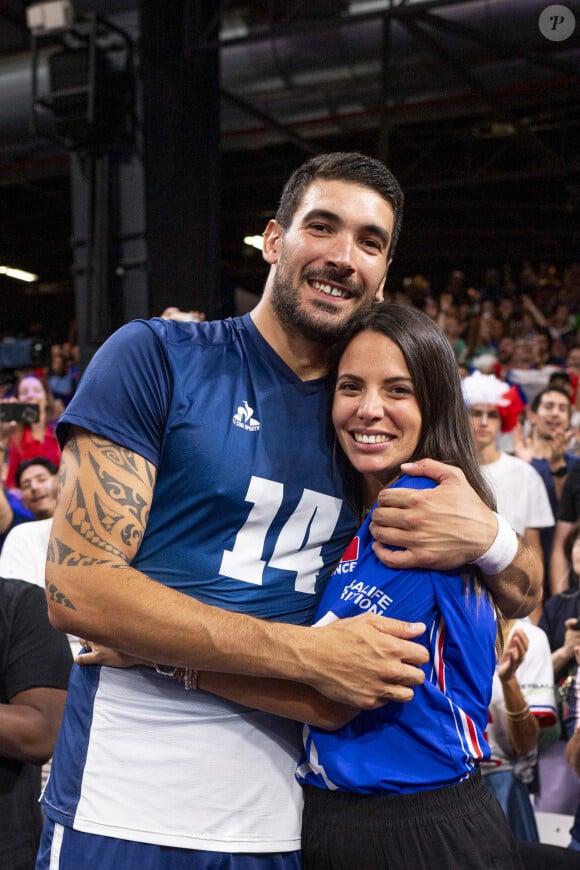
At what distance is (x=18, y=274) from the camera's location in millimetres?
18047

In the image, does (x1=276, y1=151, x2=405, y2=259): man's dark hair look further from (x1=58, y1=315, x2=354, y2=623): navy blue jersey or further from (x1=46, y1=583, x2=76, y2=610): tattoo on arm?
(x1=46, y1=583, x2=76, y2=610): tattoo on arm

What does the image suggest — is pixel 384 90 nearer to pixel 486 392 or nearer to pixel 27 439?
pixel 486 392

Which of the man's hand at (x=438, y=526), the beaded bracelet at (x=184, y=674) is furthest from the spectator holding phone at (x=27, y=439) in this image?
the man's hand at (x=438, y=526)

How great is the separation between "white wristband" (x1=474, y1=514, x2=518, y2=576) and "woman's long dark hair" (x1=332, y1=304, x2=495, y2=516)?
0.40 ft

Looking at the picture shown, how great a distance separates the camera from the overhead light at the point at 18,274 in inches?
696

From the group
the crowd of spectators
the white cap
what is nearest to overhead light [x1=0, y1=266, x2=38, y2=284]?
the crowd of spectators

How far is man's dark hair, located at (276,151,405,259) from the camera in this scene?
190 cm

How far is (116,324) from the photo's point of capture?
5.97 meters

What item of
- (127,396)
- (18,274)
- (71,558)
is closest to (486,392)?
(127,396)

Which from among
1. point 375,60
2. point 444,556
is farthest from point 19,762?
point 375,60

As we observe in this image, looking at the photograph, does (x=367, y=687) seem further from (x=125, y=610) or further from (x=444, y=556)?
(x=125, y=610)

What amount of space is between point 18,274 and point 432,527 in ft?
58.1

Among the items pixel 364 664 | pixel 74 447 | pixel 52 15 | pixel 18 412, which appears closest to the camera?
pixel 364 664

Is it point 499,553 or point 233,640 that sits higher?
point 499,553
